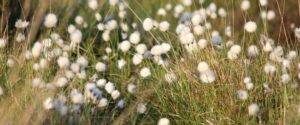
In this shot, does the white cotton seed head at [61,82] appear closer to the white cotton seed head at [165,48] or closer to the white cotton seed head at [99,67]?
the white cotton seed head at [99,67]

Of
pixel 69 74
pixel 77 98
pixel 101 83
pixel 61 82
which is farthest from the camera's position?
pixel 101 83

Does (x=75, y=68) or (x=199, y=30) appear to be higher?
(x=199, y=30)

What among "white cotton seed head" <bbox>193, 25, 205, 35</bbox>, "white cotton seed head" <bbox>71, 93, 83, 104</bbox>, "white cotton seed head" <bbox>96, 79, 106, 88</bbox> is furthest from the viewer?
"white cotton seed head" <bbox>193, 25, 205, 35</bbox>

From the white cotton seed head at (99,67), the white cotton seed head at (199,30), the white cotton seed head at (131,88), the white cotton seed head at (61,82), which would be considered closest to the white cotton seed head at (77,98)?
the white cotton seed head at (61,82)

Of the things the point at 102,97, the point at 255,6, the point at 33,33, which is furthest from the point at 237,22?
the point at 102,97

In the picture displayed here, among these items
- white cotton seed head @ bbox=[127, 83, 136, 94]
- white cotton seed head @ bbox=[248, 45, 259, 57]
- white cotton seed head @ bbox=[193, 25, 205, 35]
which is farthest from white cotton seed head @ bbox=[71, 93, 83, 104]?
white cotton seed head @ bbox=[248, 45, 259, 57]

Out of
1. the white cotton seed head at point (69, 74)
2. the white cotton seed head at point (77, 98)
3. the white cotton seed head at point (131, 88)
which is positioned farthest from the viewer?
the white cotton seed head at point (131, 88)

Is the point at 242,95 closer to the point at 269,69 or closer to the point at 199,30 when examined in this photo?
the point at 269,69

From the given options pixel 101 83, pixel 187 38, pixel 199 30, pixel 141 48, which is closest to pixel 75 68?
pixel 101 83

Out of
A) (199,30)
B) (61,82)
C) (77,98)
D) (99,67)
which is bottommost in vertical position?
(77,98)

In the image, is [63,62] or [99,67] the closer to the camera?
[63,62]

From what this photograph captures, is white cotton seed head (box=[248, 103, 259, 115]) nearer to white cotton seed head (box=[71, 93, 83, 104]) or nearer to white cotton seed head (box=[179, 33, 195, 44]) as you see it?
white cotton seed head (box=[179, 33, 195, 44])
